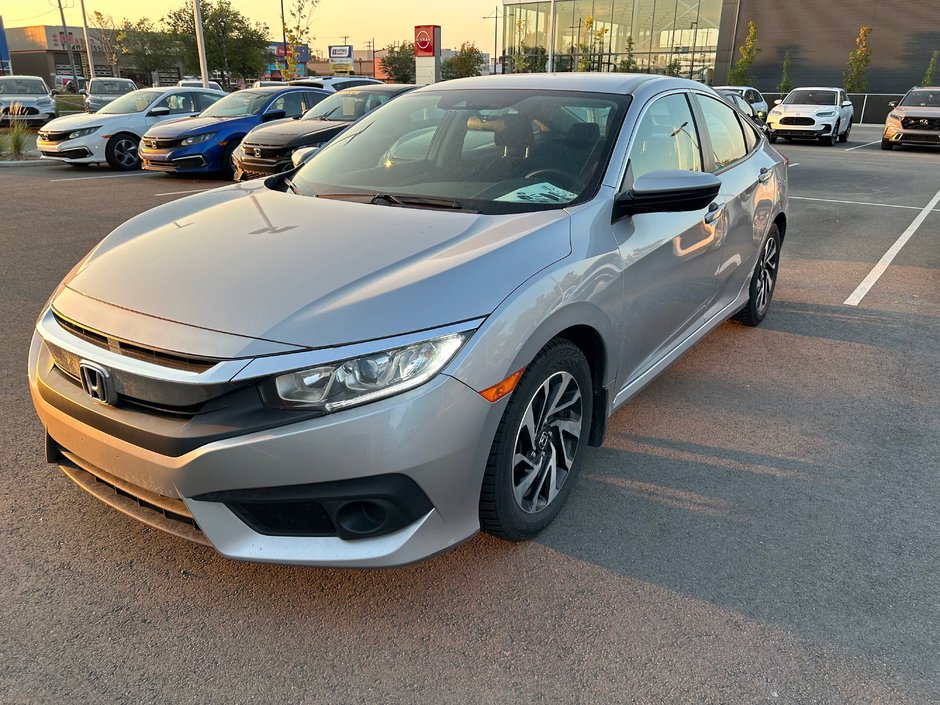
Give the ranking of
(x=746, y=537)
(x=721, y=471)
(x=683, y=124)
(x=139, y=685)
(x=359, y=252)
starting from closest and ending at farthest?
(x=139, y=685)
(x=359, y=252)
(x=746, y=537)
(x=721, y=471)
(x=683, y=124)

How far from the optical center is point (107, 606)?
2.41 meters

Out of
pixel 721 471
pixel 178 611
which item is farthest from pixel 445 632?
pixel 721 471

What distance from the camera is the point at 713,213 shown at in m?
3.77

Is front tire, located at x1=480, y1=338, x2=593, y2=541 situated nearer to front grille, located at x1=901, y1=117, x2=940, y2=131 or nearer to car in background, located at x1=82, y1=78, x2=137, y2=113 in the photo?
front grille, located at x1=901, y1=117, x2=940, y2=131

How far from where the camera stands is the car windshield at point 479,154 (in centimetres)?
311

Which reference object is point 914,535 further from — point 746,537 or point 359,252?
point 359,252

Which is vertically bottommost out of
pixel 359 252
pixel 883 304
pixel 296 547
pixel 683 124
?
pixel 883 304

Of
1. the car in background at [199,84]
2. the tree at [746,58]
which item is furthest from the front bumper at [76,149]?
the tree at [746,58]

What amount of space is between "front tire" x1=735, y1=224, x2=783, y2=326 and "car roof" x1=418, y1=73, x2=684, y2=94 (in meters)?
1.40

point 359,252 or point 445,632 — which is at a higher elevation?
point 359,252

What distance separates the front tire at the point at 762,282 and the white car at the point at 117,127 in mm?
12532

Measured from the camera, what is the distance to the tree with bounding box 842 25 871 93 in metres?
38.0

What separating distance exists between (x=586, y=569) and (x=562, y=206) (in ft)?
4.58

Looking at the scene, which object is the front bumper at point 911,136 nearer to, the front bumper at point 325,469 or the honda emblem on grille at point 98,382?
the front bumper at point 325,469
